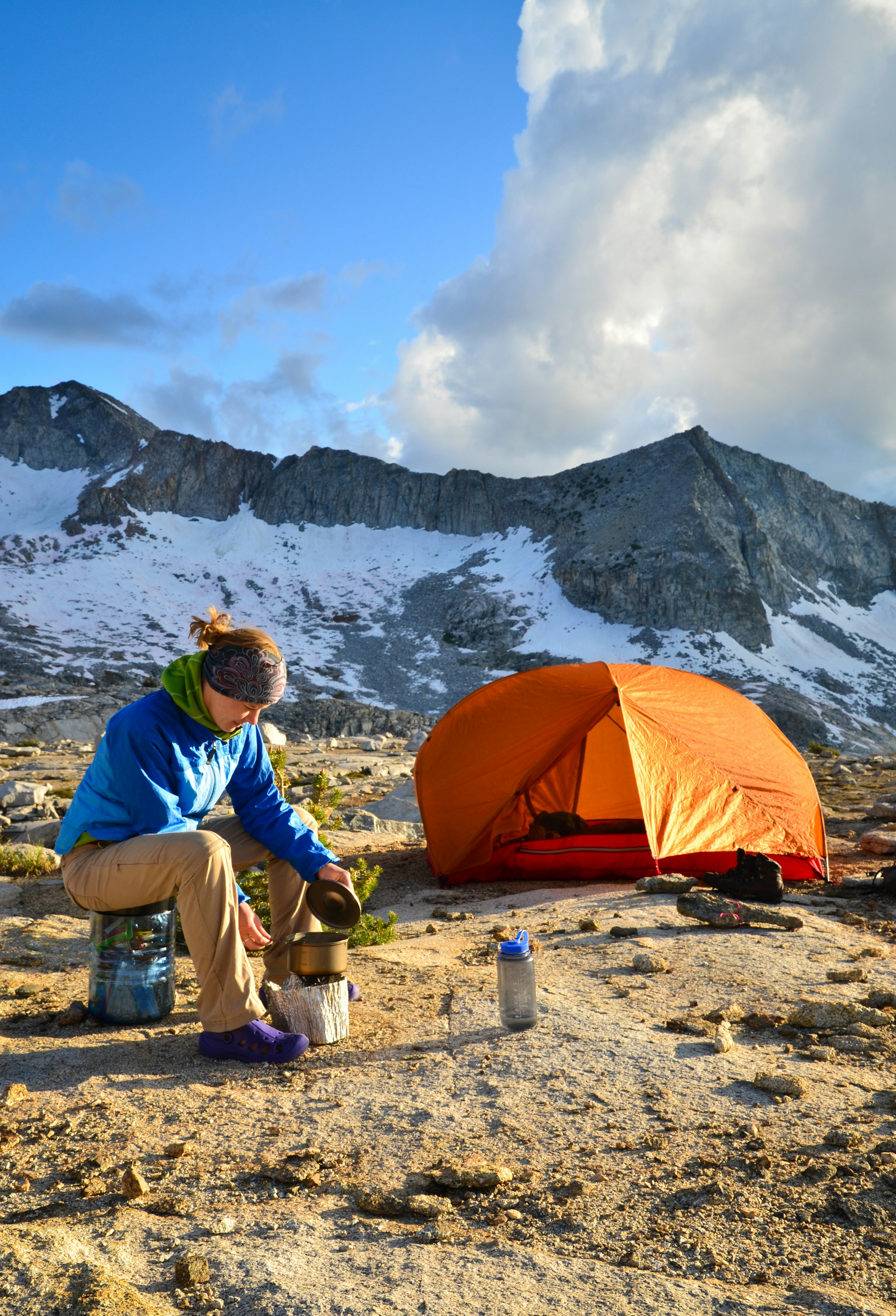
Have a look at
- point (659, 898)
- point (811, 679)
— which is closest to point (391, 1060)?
point (659, 898)

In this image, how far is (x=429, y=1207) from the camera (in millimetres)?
2422

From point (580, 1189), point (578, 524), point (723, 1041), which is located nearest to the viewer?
point (580, 1189)

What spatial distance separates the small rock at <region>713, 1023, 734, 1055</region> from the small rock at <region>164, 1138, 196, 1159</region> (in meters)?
2.18

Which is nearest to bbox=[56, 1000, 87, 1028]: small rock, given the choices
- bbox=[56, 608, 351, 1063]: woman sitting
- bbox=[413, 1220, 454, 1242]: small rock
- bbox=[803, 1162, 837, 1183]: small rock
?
bbox=[56, 608, 351, 1063]: woman sitting

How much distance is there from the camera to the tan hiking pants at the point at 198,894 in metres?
3.46

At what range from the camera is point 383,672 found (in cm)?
6266

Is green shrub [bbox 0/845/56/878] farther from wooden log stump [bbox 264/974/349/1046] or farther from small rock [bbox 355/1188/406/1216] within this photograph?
small rock [bbox 355/1188/406/1216]

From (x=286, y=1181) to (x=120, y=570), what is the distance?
8186 centimetres

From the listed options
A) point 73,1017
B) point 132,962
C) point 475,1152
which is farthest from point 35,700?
point 475,1152

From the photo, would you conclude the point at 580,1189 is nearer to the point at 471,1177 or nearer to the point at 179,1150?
the point at 471,1177

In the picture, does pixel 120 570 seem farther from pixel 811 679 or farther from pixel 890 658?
pixel 890 658

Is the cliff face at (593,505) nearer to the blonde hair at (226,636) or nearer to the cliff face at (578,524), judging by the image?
the cliff face at (578,524)

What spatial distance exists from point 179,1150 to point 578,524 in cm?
8110

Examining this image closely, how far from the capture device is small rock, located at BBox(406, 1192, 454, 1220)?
242cm
